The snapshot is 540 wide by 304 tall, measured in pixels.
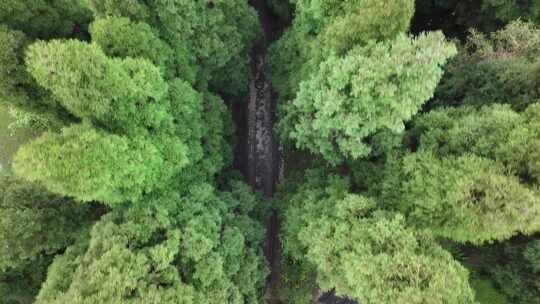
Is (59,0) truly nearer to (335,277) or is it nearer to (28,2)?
(28,2)

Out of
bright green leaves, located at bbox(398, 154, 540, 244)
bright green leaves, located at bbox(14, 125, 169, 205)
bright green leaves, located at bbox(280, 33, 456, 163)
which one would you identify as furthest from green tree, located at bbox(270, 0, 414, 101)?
bright green leaves, located at bbox(14, 125, 169, 205)

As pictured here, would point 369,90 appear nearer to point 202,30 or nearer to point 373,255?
point 373,255

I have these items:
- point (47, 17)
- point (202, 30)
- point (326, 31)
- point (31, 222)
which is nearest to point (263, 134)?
point (202, 30)

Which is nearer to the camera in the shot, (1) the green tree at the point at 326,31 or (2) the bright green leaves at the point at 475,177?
(2) the bright green leaves at the point at 475,177

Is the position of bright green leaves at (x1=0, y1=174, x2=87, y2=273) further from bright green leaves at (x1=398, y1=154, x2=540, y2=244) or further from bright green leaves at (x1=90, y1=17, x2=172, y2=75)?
bright green leaves at (x1=398, y1=154, x2=540, y2=244)

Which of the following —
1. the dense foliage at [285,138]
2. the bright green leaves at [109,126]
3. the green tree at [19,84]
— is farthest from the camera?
the green tree at [19,84]

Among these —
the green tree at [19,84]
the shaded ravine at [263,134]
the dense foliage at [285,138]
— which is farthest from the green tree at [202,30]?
the green tree at [19,84]

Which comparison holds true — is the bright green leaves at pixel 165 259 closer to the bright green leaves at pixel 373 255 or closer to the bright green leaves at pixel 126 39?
the bright green leaves at pixel 373 255
